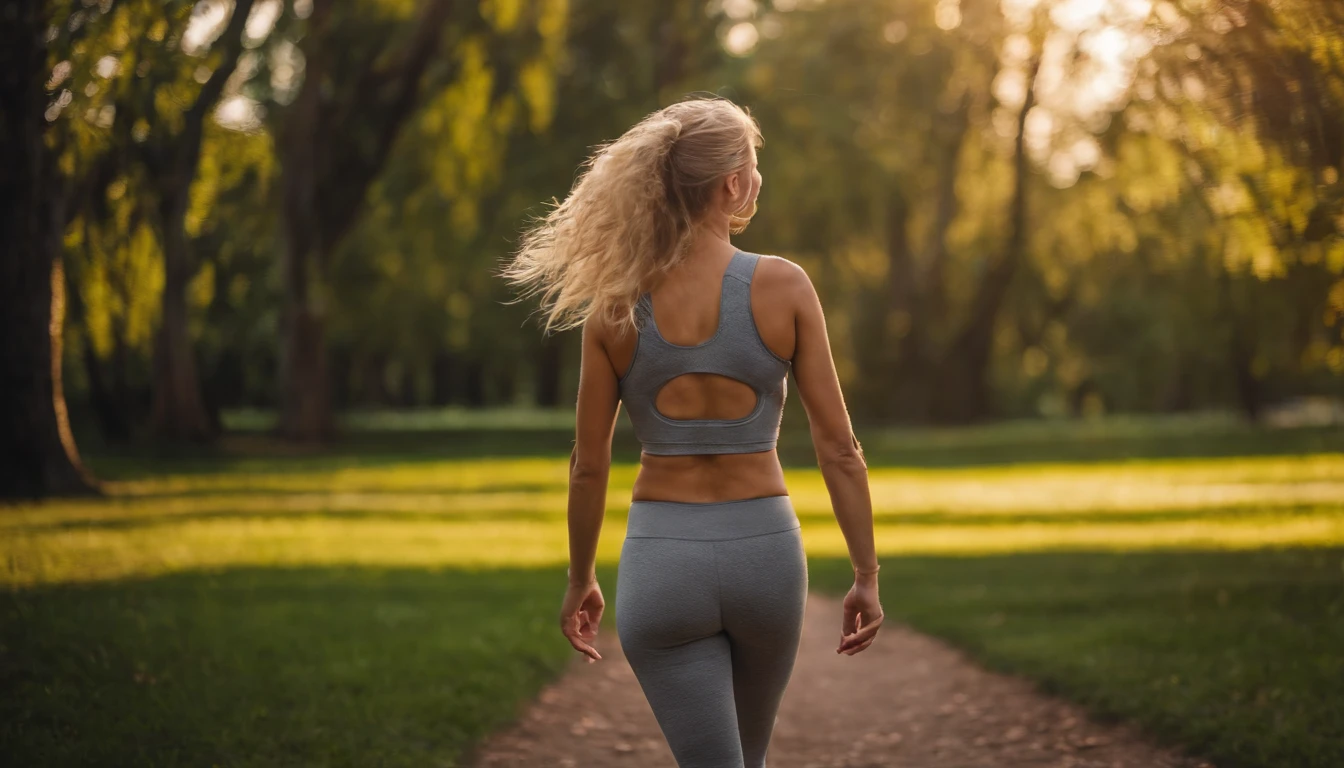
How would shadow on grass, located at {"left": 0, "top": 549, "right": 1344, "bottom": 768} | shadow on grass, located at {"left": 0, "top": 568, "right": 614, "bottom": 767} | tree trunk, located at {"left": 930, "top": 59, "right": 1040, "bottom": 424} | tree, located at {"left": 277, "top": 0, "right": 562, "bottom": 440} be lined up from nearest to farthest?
shadow on grass, located at {"left": 0, "top": 568, "right": 614, "bottom": 767}, shadow on grass, located at {"left": 0, "top": 549, "right": 1344, "bottom": 768}, tree, located at {"left": 277, "top": 0, "right": 562, "bottom": 440}, tree trunk, located at {"left": 930, "top": 59, "right": 1040, "bottom": 424}

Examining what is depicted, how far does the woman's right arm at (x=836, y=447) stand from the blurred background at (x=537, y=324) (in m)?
0.93

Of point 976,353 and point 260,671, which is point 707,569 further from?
point 976,353

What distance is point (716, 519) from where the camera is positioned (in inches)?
127

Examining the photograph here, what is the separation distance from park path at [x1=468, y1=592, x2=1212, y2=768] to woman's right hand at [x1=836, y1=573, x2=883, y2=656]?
3.38 meters

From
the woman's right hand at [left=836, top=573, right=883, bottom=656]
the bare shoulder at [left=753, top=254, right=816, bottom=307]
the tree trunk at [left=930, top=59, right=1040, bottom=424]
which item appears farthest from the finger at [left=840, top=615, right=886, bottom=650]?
the tree trunk at [left=930, top=59, right=1040, bottom=424]

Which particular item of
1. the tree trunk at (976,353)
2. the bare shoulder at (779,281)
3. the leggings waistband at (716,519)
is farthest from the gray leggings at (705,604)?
the tree trunk at (976,353)

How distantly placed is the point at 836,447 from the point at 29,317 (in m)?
13.9

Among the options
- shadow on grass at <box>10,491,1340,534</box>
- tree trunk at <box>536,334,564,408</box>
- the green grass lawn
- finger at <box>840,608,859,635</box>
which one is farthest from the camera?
tree trunk at <box>536,334,564,408</box>

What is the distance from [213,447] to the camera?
28125mm

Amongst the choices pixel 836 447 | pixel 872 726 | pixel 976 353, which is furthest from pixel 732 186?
pixel 976 353

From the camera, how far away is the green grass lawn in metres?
6.59

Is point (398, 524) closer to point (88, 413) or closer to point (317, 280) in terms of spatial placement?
point (317, 280)

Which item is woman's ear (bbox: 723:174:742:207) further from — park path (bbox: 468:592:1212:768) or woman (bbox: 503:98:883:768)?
park path (bbox: 468:592:1212:768)

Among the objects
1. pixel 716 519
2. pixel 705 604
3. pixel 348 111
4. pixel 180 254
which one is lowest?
pixel 705 604
